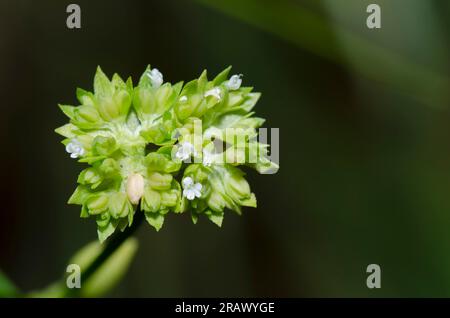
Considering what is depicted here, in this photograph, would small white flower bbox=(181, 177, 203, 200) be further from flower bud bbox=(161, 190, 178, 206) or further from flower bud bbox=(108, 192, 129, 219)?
flower bud bbox=(108, 192, 129, 219)

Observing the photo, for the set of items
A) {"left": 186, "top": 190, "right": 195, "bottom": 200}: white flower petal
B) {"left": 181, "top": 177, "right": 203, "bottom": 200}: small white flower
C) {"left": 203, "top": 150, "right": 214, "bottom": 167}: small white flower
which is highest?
{"left": 203, "top": 150, "right": 214, "bottom": 167}: small white flower

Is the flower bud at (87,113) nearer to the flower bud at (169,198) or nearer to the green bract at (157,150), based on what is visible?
the green bract at (157,150)

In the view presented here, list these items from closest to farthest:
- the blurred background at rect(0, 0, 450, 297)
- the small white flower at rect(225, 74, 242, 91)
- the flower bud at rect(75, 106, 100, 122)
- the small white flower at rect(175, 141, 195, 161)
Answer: the small white flower at rect(175, 141, 195, 161), the flower bud at rect(75, 106, 100, 122), the small white flower at rect(225, 74, 242, 91), the blurred background at rect(0, 0, 450, 297)

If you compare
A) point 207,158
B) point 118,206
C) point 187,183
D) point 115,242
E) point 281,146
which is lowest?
point 115,242

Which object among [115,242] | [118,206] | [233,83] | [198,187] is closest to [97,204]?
[118,206]

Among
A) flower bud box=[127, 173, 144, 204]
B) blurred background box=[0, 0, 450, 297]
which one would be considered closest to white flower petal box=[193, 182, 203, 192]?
flower bud box=[127, 173, 144, 204]

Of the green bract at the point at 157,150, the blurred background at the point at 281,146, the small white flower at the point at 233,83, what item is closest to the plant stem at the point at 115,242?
the green bract at the point at 157,150

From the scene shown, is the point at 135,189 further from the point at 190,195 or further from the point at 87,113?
the point at 87,113
